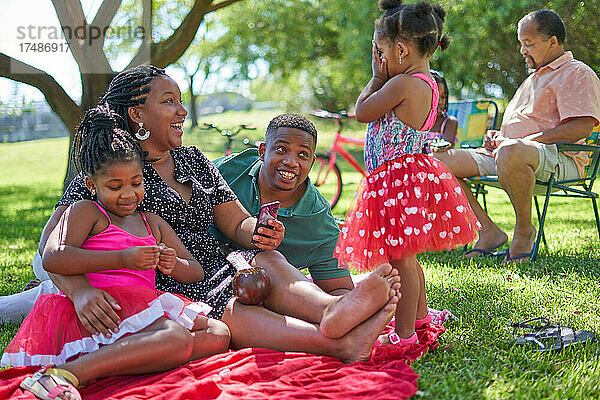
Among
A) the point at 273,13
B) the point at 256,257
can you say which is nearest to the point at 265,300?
the point at 256,257

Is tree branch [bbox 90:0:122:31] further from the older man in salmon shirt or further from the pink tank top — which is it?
the pink tank top

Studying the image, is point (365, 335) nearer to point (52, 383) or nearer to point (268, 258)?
point (268, 258)

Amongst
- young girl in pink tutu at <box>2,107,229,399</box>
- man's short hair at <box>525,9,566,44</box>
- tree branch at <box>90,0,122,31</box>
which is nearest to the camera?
young girl in pink tutu at <box>2,107,229,399</box>

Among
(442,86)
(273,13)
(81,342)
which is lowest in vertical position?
(81,342)

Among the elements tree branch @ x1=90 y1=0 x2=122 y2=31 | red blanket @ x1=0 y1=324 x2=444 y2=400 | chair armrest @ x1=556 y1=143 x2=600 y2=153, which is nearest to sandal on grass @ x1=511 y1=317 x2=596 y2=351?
red blanket @ x1=0 y1=324 x2=444 y2=400

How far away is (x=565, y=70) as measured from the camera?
15.3 feet

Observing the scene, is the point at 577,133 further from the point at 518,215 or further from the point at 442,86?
the point at 442,86

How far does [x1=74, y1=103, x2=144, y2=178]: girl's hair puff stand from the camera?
2514 mm

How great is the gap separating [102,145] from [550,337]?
2.15m

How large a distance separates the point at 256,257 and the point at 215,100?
152ft

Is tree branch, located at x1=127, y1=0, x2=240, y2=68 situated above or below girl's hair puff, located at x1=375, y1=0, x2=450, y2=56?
above

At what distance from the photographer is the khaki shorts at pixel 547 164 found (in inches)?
175

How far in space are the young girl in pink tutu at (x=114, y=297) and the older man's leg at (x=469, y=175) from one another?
2.84 m

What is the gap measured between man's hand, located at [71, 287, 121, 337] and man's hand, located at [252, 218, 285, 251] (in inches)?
26.5
